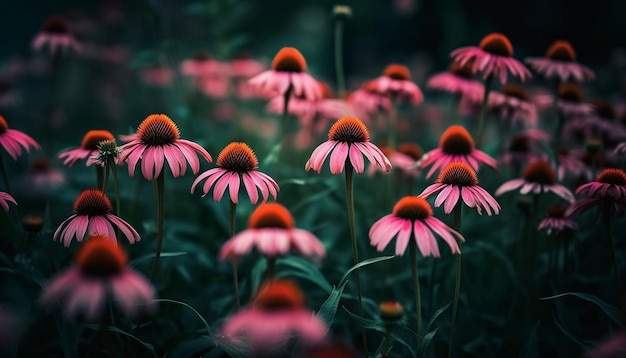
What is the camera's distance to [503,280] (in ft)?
9.04

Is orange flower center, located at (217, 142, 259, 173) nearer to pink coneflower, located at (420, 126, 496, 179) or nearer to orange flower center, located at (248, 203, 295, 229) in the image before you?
orange flower center, located at (248, 203, 295, 229)

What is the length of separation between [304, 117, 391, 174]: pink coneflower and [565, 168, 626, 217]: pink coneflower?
929mm

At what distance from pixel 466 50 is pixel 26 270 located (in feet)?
8.31

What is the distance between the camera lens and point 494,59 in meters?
2.74

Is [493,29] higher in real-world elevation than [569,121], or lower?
higher

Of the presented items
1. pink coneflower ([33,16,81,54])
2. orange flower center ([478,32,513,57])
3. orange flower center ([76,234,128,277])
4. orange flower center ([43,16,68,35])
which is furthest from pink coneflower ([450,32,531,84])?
orange flower center ([43,16,68,35])

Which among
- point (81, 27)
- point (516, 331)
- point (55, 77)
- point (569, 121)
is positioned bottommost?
point (516, 331)

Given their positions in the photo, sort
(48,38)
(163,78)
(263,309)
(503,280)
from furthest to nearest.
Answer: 1. (163,78)
2. (48,38)
3. (503,280)
4. (263,309)

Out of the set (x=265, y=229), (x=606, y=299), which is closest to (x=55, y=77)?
(x=265, y=229)

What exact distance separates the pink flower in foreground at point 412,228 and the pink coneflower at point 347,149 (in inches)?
9.0

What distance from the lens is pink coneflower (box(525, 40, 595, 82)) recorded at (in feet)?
9.79

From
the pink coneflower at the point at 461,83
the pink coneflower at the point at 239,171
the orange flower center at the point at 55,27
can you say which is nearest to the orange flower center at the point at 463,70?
the pink coneflower at the point at 461,83

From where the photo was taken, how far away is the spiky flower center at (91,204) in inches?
70.2

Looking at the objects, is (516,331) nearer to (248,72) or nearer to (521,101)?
(521,101)
